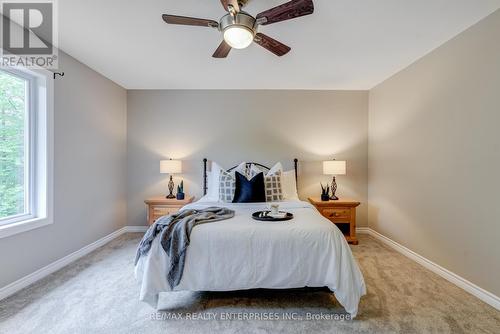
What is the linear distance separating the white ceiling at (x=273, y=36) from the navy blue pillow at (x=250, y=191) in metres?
1.59

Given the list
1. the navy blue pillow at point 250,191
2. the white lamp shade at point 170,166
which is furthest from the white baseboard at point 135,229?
the navy blue pillow at point 250,191

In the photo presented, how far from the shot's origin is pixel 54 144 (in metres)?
2.64

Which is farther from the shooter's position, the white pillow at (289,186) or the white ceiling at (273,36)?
the white pillow at (289,186)

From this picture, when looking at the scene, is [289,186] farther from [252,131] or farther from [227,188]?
[252,131]

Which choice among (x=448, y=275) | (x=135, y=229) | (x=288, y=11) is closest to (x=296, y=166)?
(x=448, y=275)

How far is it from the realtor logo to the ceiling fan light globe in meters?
1.59

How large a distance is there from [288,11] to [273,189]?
7.07 ft

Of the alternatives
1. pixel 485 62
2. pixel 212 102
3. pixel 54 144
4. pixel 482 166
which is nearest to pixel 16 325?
pixel 54 144

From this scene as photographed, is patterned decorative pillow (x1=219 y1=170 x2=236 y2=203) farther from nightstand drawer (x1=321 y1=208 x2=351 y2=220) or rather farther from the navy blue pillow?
nightstand drawer (x1=321 y1=208 x2=351 y2=220)

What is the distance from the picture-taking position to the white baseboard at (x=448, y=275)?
79.8 inches

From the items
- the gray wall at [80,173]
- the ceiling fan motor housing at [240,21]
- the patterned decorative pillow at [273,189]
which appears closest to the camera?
the ceiling fan motor housing at [240,21]

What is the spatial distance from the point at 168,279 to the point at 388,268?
8.19ft

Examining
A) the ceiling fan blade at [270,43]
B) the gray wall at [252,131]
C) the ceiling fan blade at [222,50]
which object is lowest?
the gray wall at [252,131]

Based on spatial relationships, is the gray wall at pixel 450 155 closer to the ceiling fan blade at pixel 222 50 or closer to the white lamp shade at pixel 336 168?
the white lamp shade at pixel 336 168
